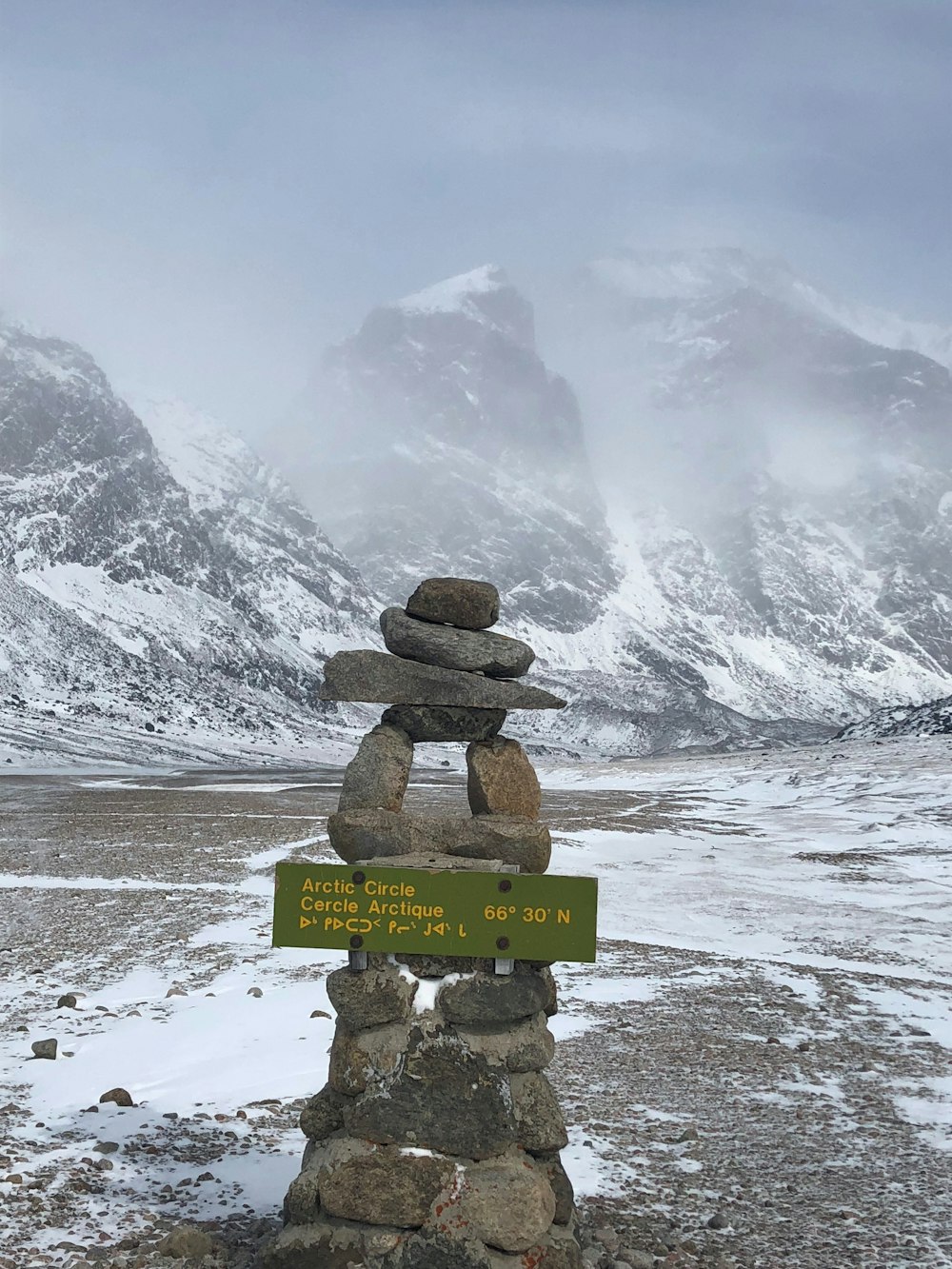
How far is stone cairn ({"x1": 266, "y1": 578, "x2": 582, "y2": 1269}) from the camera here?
7.72m

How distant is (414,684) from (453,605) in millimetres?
942

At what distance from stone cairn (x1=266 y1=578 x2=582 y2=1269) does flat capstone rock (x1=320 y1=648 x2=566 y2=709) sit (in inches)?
44.6

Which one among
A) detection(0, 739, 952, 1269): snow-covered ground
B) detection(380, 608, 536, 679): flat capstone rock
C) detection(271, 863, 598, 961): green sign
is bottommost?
detection(0, 739, 952, 1269): snow-covered ground

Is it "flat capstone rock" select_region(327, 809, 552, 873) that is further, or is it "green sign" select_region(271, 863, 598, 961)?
"flat capstone rock" select_region(327, 809, 552, 873)

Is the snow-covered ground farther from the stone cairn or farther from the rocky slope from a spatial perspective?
the rocky slope

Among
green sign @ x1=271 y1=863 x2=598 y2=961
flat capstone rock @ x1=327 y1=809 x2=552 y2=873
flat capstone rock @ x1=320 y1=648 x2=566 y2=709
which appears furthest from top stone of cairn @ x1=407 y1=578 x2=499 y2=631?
green sign @ x1=271 y1=863 x2=598 y2=961

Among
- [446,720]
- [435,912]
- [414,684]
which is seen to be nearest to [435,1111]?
[435,912]

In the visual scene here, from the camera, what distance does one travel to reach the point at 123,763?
114 meters

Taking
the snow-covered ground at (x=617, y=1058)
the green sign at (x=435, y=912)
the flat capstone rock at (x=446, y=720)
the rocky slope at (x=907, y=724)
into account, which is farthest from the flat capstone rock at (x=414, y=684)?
the rocky slope at (x=907, y=724)

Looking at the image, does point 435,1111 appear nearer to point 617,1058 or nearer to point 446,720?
point 446,720

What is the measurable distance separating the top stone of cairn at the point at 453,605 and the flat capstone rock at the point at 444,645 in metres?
0.12

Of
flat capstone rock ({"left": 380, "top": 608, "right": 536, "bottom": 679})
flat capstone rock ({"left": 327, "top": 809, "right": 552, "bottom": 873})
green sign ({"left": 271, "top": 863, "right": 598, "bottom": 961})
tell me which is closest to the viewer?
green sign ({"left": 271, "top": 863, "right": 598, "bottom": 961})

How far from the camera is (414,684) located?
978cm

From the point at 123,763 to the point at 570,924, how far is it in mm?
112902
